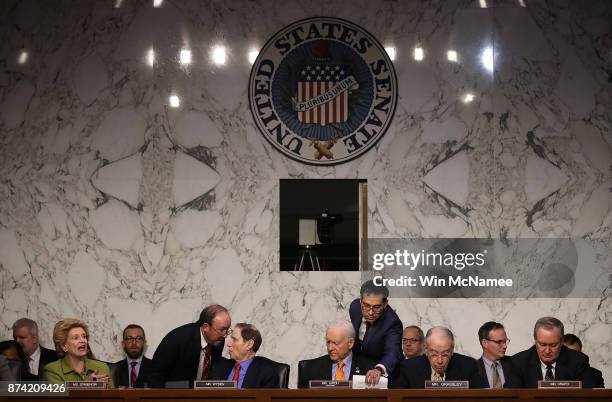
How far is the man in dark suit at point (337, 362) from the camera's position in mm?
6430

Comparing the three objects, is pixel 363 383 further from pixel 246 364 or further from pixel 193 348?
pixel 193 348

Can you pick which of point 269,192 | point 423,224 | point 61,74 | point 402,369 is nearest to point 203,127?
point 269,192

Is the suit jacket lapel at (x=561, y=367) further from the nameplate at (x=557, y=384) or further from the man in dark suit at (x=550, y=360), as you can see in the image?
the nameplate at (x=557, y=384)

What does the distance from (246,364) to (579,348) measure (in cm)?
240

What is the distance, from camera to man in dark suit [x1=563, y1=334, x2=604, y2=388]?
651cm

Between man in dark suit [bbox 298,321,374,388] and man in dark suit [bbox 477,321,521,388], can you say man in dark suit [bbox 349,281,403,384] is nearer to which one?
man in dark suit [bbox 298,321,374,388]

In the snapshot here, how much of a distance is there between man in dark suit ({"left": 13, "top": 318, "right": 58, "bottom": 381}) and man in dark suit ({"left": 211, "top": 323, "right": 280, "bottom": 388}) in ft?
3.93

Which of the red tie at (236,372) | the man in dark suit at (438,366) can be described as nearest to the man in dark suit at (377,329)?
the man in dark suit at (438,366)

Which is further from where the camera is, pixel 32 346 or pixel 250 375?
pixel 32 346

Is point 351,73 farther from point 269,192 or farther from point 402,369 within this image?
point 402,369

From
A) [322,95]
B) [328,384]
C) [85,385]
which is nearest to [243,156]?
[322,95]

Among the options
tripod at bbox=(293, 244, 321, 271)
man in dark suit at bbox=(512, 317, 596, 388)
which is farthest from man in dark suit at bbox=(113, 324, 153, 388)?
man in dark suit at bbox=(512, 317, 596, 388)

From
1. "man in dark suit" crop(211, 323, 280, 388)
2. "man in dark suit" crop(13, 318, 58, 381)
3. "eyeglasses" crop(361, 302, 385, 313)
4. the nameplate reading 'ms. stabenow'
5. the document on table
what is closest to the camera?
the document on table

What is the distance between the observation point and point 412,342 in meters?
6.58
